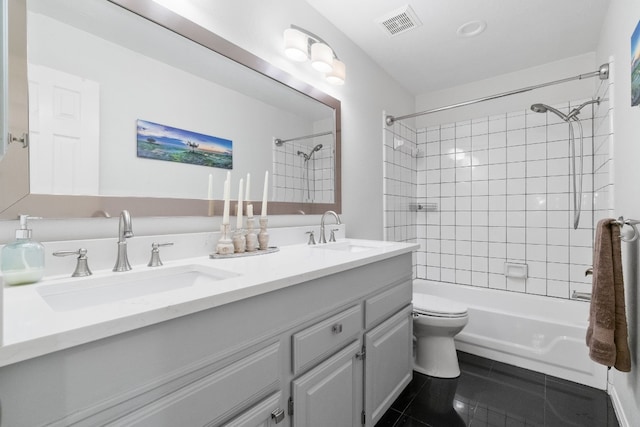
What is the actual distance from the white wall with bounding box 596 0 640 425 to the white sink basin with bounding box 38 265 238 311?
1.75 m

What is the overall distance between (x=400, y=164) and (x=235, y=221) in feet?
6.24

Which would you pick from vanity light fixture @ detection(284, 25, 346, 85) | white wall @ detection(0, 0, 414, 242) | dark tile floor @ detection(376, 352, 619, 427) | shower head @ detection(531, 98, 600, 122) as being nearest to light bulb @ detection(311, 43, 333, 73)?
vanity light fixture @ detection(284, 25, 346, 85)

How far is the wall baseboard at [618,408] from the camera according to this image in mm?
1439

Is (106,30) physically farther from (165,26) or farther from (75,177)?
(75,177)

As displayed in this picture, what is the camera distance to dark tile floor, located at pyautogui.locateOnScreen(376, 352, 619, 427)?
4.97 ft

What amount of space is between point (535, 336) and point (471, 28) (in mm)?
2132

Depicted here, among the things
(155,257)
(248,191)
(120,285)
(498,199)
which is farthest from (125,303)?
(498,199)

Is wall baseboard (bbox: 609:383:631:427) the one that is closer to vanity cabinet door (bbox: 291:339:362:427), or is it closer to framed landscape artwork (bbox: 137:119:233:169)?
vanity cabinet door (bbox: 291:339:362:427)

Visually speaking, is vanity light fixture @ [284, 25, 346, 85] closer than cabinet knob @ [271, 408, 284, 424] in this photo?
No

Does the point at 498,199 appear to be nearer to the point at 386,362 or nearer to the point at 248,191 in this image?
the point at 386,362

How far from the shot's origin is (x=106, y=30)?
1028mm

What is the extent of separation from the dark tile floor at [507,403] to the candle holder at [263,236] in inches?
41.7

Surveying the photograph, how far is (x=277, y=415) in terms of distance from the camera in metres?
0.85

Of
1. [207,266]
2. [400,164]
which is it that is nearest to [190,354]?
[207,266]
